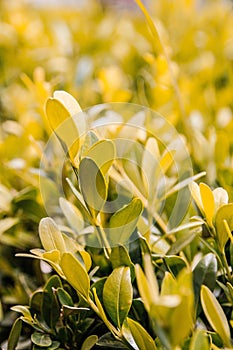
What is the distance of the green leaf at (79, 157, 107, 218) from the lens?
1.79ft

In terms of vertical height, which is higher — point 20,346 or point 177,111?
point 177,111

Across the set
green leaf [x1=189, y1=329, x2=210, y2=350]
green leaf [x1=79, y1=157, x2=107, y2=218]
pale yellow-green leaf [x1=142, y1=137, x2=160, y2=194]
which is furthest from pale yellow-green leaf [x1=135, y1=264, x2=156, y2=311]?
pale yellow-green leaf [x1=142, y1=137, x2=160, y2=194]

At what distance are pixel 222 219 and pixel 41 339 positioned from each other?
0.24 metres

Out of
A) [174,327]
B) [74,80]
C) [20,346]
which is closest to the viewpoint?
[174,327]

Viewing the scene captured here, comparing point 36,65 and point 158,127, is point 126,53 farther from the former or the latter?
point 158,127

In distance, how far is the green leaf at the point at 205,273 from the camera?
1.90 ft

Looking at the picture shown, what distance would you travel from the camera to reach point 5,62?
4.26 ft

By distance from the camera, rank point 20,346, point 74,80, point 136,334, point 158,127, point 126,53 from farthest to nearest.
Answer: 1. point 126,53
2. point 74,80
3. point 158,127
4. point 20,346
5. point 136,334

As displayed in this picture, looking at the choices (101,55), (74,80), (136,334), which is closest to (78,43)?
(101,55)

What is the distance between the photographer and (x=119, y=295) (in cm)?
54

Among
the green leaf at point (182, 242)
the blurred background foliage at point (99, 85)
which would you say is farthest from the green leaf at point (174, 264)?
the blurred background foliage at point (99, 85)

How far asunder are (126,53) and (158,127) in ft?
1.85

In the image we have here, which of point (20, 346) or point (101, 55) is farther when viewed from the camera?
point (101, 55)

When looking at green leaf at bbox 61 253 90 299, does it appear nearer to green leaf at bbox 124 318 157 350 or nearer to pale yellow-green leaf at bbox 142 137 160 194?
green leaf at bbox 124 318 157 350
